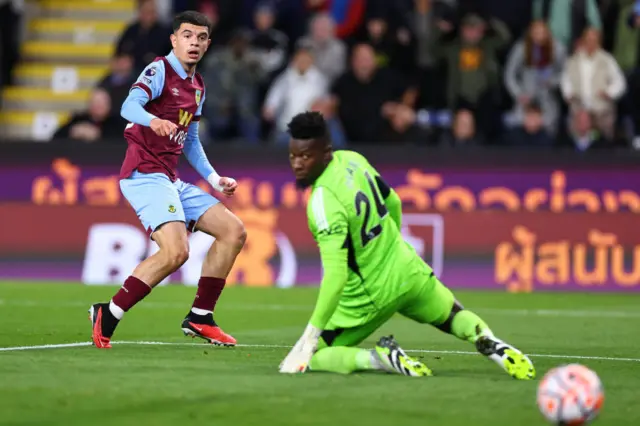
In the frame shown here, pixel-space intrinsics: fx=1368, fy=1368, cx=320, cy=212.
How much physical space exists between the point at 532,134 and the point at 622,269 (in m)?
2.31

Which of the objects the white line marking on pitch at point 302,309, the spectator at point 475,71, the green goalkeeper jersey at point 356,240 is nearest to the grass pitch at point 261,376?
the white line marking on pitch at point 302,309

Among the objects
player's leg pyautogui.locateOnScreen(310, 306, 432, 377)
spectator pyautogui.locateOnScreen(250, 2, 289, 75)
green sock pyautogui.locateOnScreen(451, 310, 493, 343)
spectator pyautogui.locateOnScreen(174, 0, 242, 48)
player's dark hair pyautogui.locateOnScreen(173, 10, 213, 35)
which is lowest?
player's leg pyautogui.locateOnScreen(310, 306, 432, 377)

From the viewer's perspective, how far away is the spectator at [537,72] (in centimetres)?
1844

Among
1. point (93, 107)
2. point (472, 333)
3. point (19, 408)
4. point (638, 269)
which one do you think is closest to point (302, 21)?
point (93, 107)

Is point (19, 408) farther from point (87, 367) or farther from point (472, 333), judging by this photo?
point (472, 333)

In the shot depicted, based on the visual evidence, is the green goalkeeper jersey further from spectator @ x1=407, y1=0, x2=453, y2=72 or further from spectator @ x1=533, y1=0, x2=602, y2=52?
spectator @ x1=533, y1=0, x2=602, y2=52

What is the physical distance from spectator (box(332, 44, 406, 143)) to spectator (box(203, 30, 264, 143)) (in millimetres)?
1255

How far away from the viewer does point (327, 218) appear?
7715 mm

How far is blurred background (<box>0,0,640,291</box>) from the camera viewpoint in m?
16.6

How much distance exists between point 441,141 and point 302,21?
→ 131 inches

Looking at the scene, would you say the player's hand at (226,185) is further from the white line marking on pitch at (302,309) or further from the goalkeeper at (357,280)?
the white line marking on pitch at (302,309)

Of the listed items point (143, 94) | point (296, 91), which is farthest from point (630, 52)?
point (143, 94)

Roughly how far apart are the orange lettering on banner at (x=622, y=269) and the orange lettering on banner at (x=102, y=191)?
615 centimetres

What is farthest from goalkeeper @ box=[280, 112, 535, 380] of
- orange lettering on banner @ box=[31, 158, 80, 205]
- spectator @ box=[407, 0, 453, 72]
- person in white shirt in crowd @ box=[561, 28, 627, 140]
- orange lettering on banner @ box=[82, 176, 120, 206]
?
spectator @ box=[407, 0, 453, 72]
